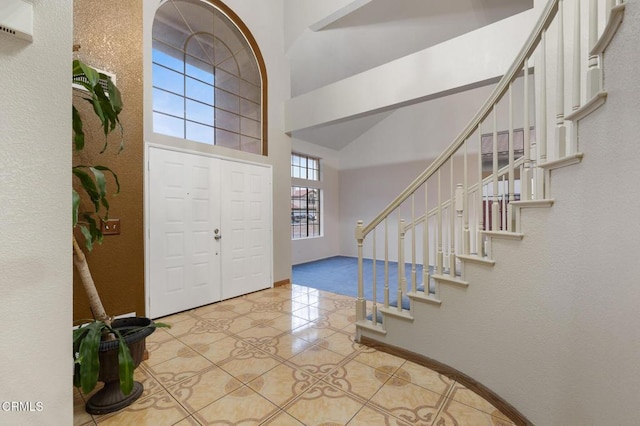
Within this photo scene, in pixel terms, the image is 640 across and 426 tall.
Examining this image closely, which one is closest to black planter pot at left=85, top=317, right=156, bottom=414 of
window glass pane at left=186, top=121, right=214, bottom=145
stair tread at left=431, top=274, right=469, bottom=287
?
stair tread at left=431, top=274, right=469, bottom=287

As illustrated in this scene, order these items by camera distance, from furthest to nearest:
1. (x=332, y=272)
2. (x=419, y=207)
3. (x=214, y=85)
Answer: (x=419, y=207) → (x=332, y=272) → (x=214, y=85)

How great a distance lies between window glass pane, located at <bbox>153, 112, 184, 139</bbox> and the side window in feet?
11.2

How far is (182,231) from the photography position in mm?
3184

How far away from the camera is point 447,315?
1.89 m

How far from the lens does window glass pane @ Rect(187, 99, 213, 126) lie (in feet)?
11.4

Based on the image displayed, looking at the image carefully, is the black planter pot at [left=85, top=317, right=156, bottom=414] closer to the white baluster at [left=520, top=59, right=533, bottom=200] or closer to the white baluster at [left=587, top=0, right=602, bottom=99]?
the white baluster at [left=520, top=59, right=533, bottom=200]

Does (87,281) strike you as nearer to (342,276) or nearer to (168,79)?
(168,79)

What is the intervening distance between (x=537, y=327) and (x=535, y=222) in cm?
55

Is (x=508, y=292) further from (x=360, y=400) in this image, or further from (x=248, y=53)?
(x=248, y=53)

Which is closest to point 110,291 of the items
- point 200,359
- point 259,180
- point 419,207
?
point 200,359

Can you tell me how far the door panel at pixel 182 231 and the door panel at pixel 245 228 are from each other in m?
0.15

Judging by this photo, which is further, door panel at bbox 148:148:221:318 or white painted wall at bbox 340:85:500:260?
white painted wall at bbox 340:85:500:260

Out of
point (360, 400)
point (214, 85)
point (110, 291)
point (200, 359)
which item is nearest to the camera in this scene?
point (360, 400)

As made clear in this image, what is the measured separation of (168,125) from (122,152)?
727 mm
